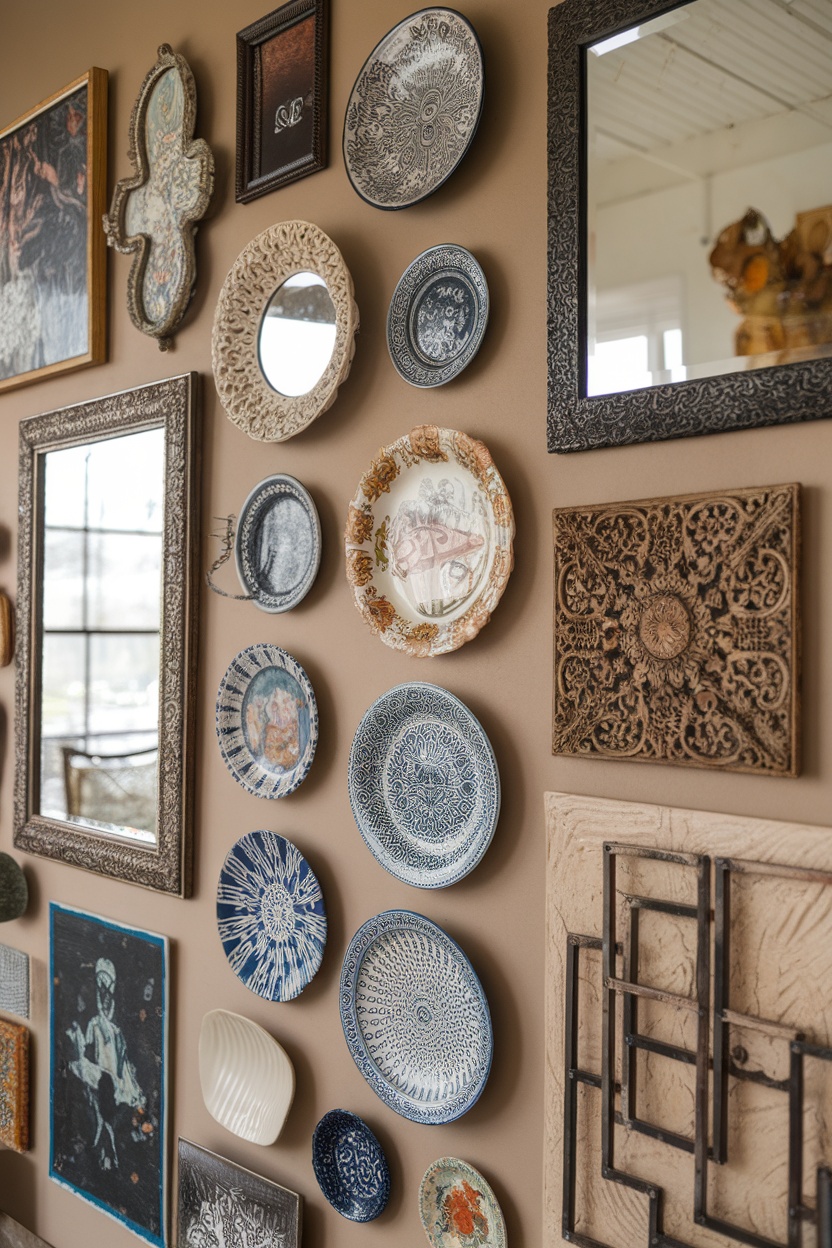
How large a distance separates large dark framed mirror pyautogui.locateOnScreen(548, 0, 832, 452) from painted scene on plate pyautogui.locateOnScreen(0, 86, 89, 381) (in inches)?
46.1

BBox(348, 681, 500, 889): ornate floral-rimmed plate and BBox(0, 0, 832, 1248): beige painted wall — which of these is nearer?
BBox(0, 0, 832, 1248): beige painted wall

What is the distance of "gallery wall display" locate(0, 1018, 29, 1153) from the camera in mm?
2164

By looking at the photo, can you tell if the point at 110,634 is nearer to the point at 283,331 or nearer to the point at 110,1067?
the point at 283,331

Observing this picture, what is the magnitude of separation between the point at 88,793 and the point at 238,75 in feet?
4.45

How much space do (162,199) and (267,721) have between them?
99 centimetres

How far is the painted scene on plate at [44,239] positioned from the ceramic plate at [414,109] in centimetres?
79

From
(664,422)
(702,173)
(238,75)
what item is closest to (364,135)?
(238,75)

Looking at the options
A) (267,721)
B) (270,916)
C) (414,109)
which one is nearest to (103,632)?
(267,721)

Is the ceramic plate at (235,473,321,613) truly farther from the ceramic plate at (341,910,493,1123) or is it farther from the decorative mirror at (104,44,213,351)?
the ceramic plate at (341,910,493,1123)

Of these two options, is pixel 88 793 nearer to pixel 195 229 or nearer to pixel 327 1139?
pixel 327 1139

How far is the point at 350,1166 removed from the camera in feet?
4.94

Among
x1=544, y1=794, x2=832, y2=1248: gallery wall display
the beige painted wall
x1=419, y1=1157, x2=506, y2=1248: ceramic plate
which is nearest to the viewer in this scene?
x1=544, y1=794, x2=832, y2=1248: gallery wall display

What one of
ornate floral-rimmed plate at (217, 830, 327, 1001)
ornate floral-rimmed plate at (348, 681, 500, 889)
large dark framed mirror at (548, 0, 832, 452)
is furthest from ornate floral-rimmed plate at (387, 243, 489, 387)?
ornate floral-rimmed plate at (217, 830, 327, 1001)

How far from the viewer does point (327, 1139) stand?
1.53 meters
